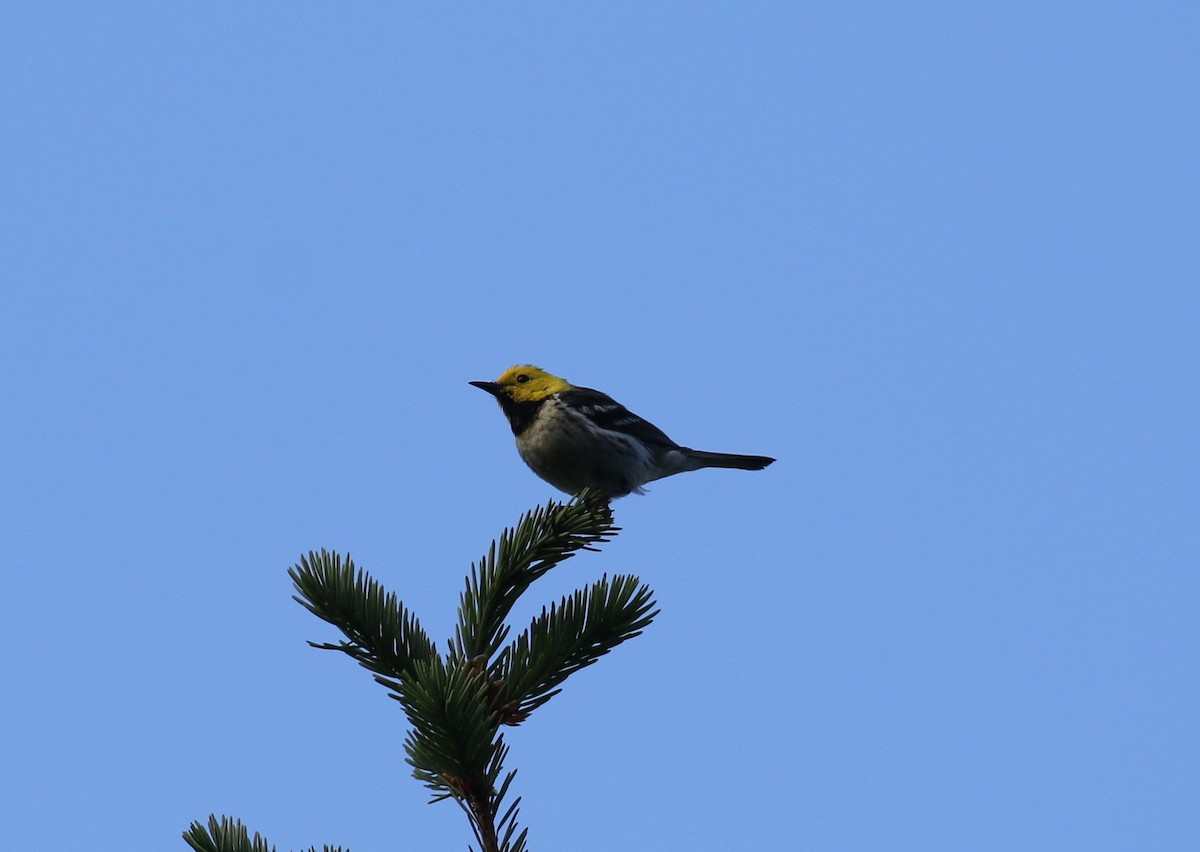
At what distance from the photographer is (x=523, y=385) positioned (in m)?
9.52

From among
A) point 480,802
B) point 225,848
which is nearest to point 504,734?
point 480,802

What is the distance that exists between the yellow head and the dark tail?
1.69 m

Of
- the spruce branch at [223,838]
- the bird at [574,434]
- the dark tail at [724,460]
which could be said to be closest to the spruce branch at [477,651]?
the spruce branch at [223,838]

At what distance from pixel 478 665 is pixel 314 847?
0.85 metres

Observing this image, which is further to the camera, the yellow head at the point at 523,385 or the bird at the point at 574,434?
the yellow head at the point at 523,385

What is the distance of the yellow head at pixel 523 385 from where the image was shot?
370 inches

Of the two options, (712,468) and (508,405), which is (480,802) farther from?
(712,468)

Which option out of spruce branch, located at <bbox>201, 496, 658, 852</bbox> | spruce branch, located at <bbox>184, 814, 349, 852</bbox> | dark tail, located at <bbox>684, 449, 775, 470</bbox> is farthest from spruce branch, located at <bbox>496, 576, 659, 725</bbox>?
dark tail, located at <bbox>684, 449, 775, 470</bbox>

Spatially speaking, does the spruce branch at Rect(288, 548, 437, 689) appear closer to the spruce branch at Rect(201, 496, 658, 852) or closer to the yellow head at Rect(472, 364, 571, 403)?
the spruce branch at Rect(201, 496, 658, 852)

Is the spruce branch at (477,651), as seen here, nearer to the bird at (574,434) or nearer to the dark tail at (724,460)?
the bird at (574,434)

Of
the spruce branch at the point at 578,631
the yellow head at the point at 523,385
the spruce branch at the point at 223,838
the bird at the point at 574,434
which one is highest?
the yellow head at the point at 523,385

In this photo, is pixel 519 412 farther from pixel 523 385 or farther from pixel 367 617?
pixel 367 617

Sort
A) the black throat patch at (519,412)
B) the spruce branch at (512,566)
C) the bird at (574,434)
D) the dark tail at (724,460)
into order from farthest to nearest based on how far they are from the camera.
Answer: the dark tail at (724,460) → the black throat patch at (519,412) → the bird at (574,434) → the spruce branch at (512,566)

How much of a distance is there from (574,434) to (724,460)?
8.31 ft
